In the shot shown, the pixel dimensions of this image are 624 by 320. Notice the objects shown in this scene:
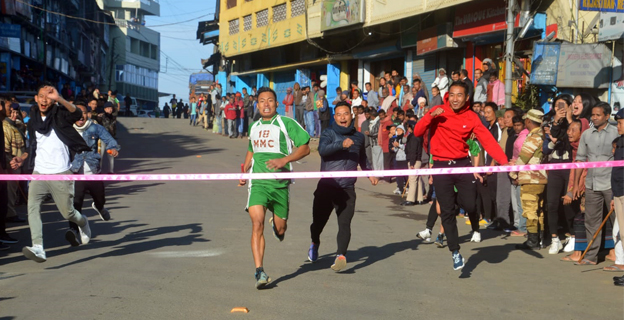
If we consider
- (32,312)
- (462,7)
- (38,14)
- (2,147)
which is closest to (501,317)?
(32,312)

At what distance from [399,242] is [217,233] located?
2.49 m

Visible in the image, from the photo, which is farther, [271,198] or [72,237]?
[72,237]

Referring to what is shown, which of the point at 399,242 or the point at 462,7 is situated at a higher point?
the point at 462,7

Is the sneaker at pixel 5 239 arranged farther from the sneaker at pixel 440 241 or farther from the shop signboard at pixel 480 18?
the shop signboard at pixel 480 18

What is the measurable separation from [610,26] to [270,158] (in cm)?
1106

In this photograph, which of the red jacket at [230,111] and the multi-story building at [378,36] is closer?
the multi-story building at [378,36]

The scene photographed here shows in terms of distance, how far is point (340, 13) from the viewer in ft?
98.8

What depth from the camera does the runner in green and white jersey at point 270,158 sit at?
7.31 meters

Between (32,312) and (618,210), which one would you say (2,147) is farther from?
(618,210)

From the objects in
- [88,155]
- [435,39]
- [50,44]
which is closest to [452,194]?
[88,155]

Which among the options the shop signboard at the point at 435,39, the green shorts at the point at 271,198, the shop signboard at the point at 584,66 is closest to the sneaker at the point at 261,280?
the green shorts at the point at 271,198

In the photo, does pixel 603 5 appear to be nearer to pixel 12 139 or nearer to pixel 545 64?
pixel 545 64

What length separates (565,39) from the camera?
1817 cm

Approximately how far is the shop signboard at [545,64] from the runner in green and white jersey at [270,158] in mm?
11416
